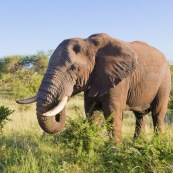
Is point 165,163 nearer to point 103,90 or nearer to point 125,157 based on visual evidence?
point 125,157

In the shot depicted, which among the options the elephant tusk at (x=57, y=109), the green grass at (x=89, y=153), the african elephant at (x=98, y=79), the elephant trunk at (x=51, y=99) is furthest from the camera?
the african elephant at (x=98, y=79)

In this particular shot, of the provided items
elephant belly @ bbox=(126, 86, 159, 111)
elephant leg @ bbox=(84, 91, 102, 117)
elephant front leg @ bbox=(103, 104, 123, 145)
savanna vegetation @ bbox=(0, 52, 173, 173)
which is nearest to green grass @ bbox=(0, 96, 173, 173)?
savanna vegetation @ bbox=(0, 52, 173, 173)

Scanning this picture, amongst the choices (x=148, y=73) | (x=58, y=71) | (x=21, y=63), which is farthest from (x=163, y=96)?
(x=21, y=63)

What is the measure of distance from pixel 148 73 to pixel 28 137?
303 cm

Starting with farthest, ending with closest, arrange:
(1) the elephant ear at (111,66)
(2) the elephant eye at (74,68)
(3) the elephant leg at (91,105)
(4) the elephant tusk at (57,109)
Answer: (3) the elephant leg at (91,105)
(1) the elephant ear at (111,66)
(2) the elephant eye at (74,68)
(4) the elephant tusk at (57,109)

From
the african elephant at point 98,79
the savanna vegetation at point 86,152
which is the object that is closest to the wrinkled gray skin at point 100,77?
the african elephant at point 98,79

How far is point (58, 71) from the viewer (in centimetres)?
596

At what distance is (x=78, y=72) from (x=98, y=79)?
40cm

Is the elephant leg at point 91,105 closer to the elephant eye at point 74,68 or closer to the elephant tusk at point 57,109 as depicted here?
the elephant eye at point 74,68

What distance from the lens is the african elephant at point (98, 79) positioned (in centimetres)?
582

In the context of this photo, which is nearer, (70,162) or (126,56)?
(70,162)

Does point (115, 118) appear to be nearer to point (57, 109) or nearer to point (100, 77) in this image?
point (100, 77)

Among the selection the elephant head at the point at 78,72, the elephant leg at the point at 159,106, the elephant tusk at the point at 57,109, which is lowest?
the elephant leg at the point at 159,106

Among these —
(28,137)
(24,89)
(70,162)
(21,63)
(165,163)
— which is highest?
(165,163)
